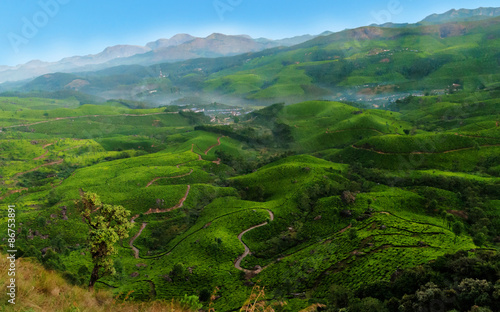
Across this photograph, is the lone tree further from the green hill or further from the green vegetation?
the green hill

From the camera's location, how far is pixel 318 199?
64.5 m

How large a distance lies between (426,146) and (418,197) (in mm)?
41472

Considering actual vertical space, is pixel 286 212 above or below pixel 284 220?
above

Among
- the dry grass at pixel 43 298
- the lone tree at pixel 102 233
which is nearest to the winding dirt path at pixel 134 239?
the lone tree at pixel 102 233

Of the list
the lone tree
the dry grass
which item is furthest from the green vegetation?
the dry grass

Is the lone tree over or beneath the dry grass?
beneath

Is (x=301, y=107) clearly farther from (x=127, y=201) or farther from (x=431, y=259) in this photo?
(x=431, y=259)

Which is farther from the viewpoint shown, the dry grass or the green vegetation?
the green vegetation

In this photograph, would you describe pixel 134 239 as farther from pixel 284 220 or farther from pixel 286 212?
pixel 286 212

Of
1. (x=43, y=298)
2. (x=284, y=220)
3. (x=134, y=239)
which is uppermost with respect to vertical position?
(x=43, y=298)

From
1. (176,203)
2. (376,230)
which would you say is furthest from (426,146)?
(176,203)

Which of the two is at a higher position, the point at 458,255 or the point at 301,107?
the point at 301,107

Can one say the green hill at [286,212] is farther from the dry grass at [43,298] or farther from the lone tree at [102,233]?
the dry grass at [43,298]

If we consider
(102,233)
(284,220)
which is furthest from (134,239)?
A: (102,233)
